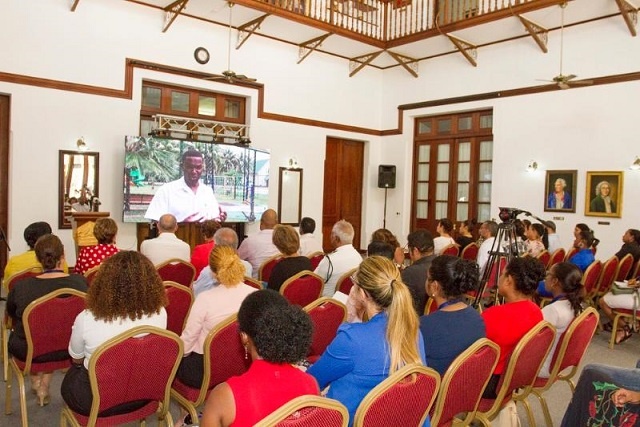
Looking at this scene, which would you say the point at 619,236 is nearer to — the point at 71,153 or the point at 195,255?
the point at 195,255

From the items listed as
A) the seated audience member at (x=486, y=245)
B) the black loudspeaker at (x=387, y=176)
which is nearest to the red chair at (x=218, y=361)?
the seated audience member at (x=486, y=245)

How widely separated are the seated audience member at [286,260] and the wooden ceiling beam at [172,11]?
6.02 metres

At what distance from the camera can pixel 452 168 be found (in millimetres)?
11336

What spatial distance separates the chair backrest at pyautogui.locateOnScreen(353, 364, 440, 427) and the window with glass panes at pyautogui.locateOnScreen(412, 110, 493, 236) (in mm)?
9287

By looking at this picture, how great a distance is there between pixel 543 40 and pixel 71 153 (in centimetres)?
864

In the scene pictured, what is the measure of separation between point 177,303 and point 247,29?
7.77 metres

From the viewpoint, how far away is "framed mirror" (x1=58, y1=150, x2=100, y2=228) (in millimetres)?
8086

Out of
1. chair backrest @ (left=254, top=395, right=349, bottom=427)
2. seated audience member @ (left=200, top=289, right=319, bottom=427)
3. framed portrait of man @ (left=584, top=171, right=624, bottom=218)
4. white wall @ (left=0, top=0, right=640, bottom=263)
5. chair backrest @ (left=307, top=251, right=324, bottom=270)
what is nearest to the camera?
chair backrest @ (left=254, top=395, right=349, bottom=427)

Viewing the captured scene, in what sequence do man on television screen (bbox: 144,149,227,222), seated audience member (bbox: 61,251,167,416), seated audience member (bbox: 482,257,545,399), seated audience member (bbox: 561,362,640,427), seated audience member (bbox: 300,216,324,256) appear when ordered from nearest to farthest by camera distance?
seated audience member (bbox: 561,362,640,427) < seated audience member (bbox: 61,251,167,416) < seated audience member (bbox: 482,257,545,399) < seated audience member (bbox: 300,216,324,256) < man on television screen (bbox: 144,149,227,222)

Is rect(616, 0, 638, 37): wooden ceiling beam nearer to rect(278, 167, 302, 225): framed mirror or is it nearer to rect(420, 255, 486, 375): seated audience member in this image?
rect(278, 167, 302, 225): framed mirror

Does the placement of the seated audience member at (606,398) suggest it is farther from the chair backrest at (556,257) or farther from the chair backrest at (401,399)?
the chair backrest at (556,257)

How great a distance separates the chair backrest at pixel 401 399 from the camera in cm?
166

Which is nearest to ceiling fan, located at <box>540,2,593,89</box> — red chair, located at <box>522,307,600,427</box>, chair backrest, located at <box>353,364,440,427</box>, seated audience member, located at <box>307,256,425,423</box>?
red chair, located at <box>522,307,600,427</box>

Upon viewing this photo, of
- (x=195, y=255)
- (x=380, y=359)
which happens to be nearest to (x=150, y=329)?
(x=380, y=359)
